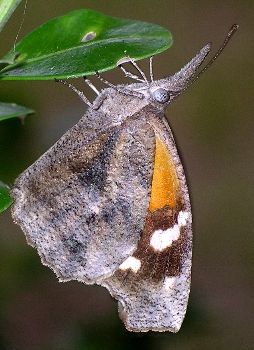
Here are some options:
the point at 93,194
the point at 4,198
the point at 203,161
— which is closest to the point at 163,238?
the point at 93,194

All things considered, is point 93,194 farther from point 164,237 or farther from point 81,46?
point 81,46

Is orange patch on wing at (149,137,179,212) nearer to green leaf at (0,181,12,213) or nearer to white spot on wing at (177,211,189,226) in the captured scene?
white spot on wing at (177,211,189,226)

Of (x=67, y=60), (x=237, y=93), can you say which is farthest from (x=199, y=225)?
(x=67, y=60)

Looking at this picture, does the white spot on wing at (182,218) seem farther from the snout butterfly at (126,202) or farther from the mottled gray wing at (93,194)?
the mottled gray wing at (93,194)

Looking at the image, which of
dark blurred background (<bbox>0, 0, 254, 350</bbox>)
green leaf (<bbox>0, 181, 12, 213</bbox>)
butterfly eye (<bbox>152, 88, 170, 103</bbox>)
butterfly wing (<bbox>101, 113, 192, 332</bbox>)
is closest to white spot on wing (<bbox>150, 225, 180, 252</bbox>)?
butterfly wing (<bbox>101, 113, 192, 332</bbox>)

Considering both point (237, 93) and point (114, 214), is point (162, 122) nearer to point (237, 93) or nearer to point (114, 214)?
point (114, 214)

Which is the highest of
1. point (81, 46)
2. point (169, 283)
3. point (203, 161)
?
point (81, 46)
